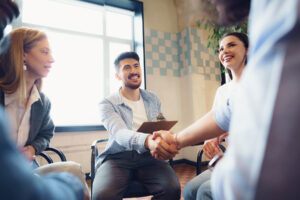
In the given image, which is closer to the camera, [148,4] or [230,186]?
[230,186]

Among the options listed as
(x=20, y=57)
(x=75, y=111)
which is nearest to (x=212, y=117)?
(x=20, y=57)

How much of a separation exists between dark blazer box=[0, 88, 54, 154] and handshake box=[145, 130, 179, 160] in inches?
30.8

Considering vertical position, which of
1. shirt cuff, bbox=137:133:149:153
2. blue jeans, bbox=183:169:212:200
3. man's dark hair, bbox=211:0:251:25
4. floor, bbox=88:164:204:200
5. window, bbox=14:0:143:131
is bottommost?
floor, bbox=88:164:204:200

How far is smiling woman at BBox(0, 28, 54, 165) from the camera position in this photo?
4.39ft

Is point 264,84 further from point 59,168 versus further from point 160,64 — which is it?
point 160,64

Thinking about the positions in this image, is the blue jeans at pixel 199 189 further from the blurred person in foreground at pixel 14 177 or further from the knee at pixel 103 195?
the blurred person in foreground at pixel 14 177

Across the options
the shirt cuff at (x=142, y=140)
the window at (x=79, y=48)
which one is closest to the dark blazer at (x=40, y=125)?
the shirt cuff at (x=142, y=140)

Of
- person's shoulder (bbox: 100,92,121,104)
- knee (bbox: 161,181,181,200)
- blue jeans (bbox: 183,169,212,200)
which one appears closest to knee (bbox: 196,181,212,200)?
blue jeans (bbox: 183,169,212,200)

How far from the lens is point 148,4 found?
13.7ft

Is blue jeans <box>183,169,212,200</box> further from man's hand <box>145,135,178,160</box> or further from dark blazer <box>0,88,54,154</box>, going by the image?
dark blazer <box>0,88,54,154</box>

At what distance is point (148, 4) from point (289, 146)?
440cm

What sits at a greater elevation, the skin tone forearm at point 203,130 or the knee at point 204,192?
the skin tone forearm at point 203,130

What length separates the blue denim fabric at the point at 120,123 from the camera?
1486 mm

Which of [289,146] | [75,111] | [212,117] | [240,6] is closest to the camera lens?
[289,146]
